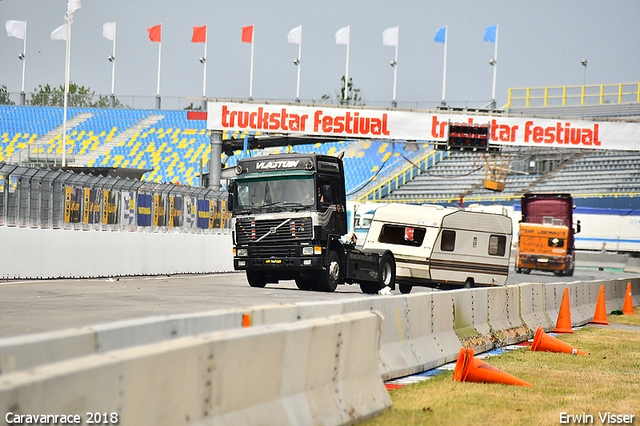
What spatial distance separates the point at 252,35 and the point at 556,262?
29.0 m

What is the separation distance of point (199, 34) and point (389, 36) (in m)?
14.4

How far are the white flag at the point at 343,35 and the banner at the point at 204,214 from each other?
32.6 metres

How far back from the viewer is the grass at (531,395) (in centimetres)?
686

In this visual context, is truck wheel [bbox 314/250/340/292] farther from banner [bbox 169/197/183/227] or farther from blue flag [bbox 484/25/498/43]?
blue flag [bbox 484/25/498/43]

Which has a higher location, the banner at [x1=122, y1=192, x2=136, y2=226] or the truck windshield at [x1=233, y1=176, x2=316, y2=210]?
the truck windshield at [x1=233, y1=176, x2=316, y2=210]

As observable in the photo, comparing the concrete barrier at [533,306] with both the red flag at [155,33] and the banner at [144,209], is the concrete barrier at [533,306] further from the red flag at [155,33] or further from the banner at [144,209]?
the red flag at [155,33]

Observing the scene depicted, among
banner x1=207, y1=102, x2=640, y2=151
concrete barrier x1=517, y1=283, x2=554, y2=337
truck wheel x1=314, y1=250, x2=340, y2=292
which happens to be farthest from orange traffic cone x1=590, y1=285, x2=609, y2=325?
banner x1=207, y1=102, x2=640, y2=151

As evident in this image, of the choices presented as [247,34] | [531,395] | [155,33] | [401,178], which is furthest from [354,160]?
[531,395]

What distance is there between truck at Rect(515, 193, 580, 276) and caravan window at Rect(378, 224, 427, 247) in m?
20.2

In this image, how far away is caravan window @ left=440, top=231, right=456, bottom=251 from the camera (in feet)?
76.8

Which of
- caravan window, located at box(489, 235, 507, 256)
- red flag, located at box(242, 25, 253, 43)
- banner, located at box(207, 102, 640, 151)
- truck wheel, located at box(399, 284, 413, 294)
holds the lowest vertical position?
truck wheel, located at box(399, 284, 413, 294)

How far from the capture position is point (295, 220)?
2044 centimetres

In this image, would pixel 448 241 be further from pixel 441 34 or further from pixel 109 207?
pixel 441 34

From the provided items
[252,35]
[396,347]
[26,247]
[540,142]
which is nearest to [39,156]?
[252,35]
